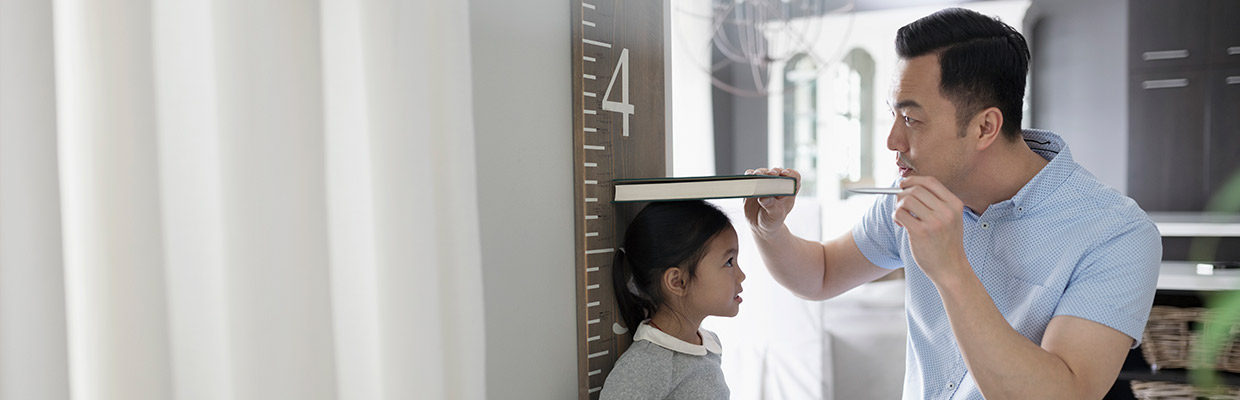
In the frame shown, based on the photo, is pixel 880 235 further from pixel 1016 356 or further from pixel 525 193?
pixel 525 193

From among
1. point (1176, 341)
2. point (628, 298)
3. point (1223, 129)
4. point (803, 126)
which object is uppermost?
point (803, 126)

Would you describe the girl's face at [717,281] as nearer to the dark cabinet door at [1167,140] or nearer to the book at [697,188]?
the book at [697,188]

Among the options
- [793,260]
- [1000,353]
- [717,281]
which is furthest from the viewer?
[793,260]

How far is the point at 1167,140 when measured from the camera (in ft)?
13.9

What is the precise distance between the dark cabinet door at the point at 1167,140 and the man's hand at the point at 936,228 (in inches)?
152

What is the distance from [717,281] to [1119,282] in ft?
1.98

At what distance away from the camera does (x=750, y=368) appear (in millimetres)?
2795

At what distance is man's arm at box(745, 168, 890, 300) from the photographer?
57.2 inches

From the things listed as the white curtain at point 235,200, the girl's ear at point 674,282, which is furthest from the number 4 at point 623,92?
the white curtain at point 235,200

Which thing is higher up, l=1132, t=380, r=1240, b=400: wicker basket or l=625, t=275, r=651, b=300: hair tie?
l=625, t=275, r=651, b=300: hair tie

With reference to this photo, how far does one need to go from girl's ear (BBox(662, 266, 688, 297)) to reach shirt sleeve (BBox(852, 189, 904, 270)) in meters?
0.54

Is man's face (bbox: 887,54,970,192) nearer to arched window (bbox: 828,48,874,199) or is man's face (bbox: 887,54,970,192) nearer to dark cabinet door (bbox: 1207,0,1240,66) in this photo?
dark cabinet door (bbox: 1207,0,1240,66)

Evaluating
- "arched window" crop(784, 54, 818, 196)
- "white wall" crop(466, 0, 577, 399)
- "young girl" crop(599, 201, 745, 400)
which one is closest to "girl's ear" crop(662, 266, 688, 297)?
"young girl" crop(599, 201, 745, 400)

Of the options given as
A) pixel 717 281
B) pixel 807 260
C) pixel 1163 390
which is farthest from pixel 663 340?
pixel 1163 390
